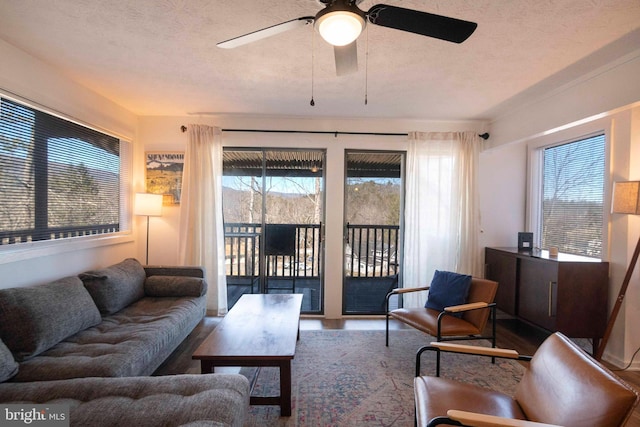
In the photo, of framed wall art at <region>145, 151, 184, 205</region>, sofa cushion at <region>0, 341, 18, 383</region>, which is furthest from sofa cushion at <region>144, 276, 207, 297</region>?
sofa cushion at <region>0, 341, 18, 383</region>

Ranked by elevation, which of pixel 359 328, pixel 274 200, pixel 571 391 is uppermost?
pixel 274 200

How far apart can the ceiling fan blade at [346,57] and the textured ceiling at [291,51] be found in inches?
12.4

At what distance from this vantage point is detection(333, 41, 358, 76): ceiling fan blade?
1.48 meters

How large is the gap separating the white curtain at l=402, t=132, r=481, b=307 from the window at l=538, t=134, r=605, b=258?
854 mm

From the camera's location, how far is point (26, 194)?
216cm

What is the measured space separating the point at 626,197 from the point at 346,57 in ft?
8.09

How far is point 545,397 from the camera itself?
1283mm

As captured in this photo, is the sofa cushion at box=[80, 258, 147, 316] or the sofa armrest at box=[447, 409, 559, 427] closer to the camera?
the sofa armrest at box=[447, 409, 559, 427]

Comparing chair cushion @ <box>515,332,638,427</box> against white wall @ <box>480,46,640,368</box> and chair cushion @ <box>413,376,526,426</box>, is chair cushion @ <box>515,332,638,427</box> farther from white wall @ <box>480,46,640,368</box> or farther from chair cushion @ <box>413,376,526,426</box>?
white wall @ <box>480,46,640,368</box>

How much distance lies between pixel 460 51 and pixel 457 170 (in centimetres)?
169

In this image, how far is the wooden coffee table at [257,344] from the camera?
174 centimetres

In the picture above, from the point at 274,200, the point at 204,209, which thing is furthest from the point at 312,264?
the point at 204,209

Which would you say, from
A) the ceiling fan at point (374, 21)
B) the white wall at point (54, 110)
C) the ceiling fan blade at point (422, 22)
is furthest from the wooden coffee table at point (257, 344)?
the ceiling fan blade at point (422, 22)

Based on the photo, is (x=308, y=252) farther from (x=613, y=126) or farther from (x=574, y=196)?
(x=613, y=126)
